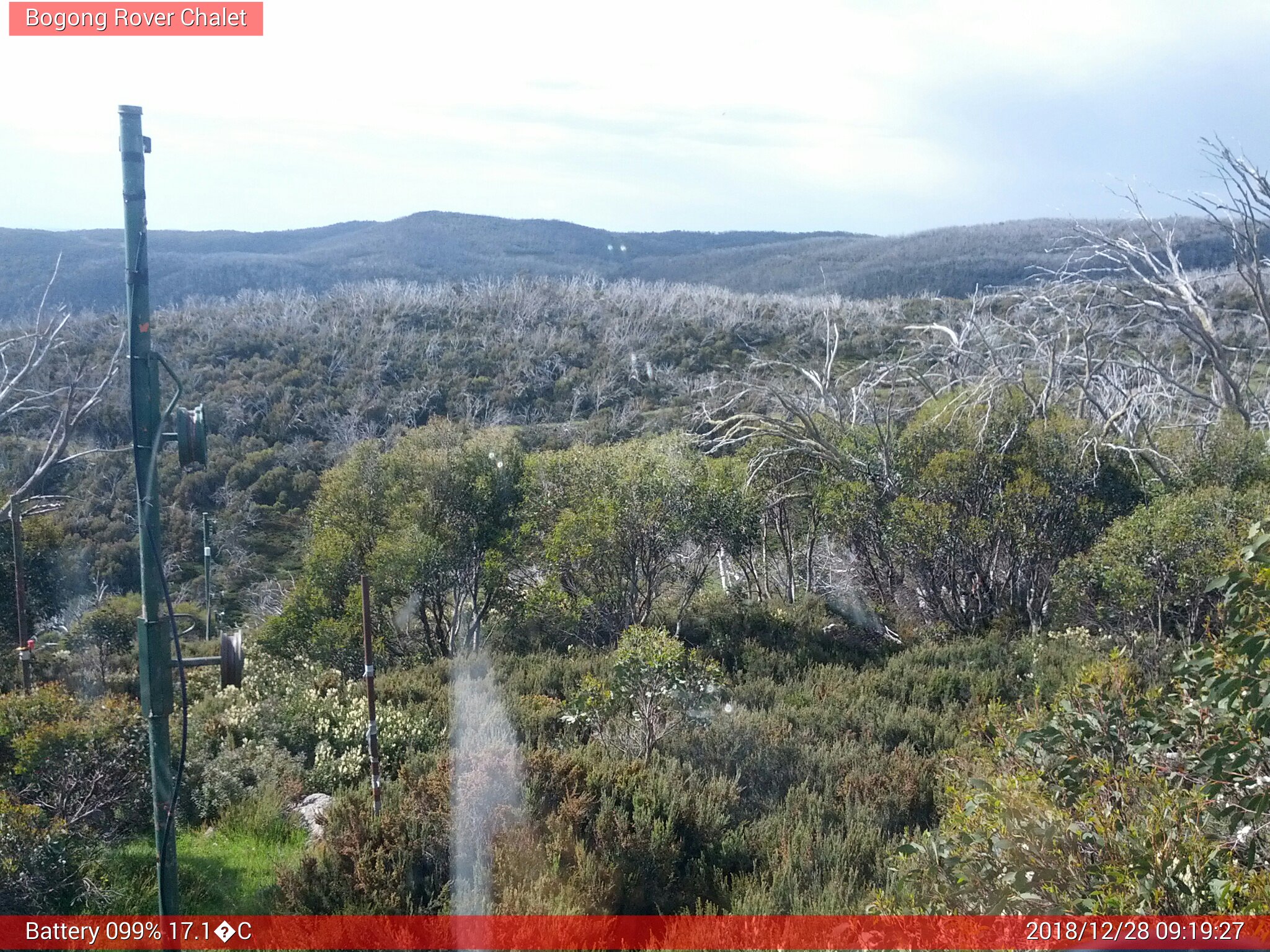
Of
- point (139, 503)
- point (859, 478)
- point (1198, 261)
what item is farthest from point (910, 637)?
point (1198, 261)

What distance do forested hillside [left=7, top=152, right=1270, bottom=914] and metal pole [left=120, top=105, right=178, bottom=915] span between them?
5.14ft

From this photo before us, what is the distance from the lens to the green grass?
4770mm

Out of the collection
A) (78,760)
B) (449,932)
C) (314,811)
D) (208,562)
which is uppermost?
(208,562)

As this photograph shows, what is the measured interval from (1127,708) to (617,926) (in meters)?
2.61

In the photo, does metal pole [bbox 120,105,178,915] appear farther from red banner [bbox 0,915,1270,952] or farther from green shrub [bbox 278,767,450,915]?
green shrub [bbox 278,767,450,915]

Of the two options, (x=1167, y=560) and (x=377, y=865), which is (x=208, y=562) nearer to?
(x=377, y=865)

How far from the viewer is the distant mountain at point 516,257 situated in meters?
41.8

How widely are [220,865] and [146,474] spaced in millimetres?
3081

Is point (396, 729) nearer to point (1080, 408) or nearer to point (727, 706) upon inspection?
point (727, 706)

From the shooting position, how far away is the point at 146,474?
3.31m

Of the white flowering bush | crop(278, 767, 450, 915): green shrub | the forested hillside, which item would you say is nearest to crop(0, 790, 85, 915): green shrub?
the forested hillside

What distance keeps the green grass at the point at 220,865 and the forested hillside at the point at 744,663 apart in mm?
25

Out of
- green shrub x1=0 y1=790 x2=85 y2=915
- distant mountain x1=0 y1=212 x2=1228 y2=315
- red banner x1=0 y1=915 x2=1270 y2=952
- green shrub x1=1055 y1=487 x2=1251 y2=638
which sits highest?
distant mountain x1=0 y1=212 x2=1228 y2=315

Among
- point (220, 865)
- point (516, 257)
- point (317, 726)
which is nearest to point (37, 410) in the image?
point (317, 726)
